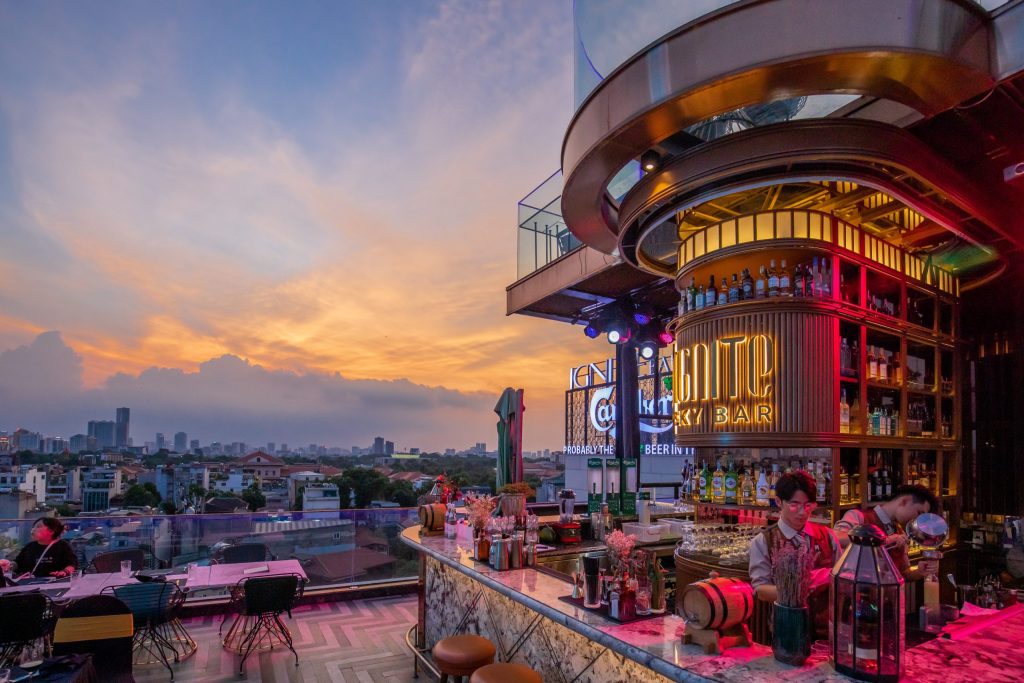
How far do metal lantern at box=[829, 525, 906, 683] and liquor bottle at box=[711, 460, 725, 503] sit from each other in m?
2.67

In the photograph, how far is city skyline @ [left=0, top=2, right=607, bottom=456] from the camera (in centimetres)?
695

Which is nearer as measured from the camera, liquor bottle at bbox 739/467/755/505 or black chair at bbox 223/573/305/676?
liquor bottle at bbox 739/467/755/505

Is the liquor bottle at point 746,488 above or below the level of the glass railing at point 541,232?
below

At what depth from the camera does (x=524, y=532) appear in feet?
13.6

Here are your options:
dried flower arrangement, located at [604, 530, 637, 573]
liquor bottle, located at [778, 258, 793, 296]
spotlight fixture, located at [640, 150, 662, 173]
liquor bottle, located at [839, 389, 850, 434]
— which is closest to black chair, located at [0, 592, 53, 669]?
dried flower arrangement, located at [604, 530, 637, 573]

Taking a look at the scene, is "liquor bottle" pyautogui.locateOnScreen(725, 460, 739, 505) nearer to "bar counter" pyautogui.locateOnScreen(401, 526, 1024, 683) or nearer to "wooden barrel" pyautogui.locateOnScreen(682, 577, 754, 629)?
"bar counter" pyautogui.locateOnScreen(401, 526, 1024, 683)

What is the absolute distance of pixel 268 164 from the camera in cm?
895

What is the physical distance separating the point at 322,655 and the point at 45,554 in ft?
9.40

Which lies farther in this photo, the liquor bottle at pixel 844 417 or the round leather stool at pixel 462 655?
the liquor bottle at pixel 844 417

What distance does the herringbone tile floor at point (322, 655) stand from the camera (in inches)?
197

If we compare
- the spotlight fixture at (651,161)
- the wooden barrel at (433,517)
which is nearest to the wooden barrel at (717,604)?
the spotlight fixture at (651,161)

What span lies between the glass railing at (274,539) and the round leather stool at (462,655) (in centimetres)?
427

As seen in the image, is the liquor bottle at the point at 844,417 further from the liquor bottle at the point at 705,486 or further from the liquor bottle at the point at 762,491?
the liquor bottle at the point at 705,486

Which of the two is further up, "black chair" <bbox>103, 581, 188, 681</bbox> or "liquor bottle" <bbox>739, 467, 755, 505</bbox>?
"liquor bottle" <bbox>739, 467, 755, 505</bbox>
